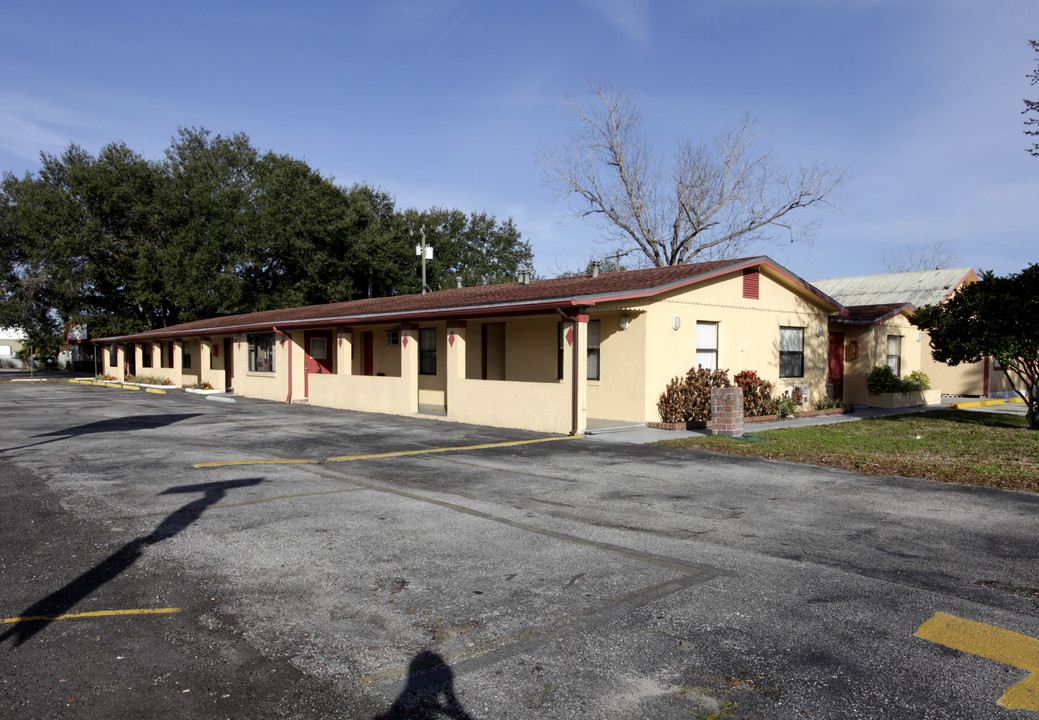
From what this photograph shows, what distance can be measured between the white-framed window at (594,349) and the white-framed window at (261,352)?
1389 centimetres

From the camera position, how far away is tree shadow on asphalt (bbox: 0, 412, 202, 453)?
14.1 m

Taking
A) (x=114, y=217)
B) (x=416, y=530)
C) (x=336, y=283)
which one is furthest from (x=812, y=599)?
(x=114, y=217)

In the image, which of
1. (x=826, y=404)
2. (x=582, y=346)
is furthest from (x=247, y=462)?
(x=826, y=404)

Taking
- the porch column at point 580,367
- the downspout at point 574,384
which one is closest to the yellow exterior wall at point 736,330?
the porch column at point 580,367

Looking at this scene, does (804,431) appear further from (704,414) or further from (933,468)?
(933,468)

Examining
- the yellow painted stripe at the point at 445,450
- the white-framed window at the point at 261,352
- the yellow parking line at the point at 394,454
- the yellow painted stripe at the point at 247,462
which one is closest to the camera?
the yellow painted stripe at the point at 247,462

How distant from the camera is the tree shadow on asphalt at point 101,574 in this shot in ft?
14.3

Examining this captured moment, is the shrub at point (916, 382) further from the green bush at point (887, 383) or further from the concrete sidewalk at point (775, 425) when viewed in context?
the concrete sidewalk at point (775, 425)

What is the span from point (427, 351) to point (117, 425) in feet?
28.5

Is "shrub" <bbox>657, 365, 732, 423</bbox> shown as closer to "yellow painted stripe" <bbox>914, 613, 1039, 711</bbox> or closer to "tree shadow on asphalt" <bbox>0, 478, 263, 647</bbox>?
"tree shadow on asphalt" <bbox>0, 478, 263, 647</bbox>

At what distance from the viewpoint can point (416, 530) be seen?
669 centimetres

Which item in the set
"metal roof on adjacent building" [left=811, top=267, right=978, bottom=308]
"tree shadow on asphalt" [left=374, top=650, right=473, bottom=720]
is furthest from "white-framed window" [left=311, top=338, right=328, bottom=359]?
"tree shadow on asphalt" [left=374, top=650, right=473, bottom=720]

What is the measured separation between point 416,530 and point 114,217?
154 feet

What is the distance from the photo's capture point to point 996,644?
4.13 metres
